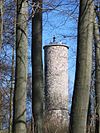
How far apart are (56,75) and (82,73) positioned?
17995 millimetres

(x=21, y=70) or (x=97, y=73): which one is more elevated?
(x=97, y=73)

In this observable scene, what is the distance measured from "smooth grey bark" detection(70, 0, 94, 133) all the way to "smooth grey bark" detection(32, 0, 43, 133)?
1780mm

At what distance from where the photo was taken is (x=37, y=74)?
33.7 ft

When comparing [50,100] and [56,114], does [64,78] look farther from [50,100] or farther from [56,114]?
[56,114]

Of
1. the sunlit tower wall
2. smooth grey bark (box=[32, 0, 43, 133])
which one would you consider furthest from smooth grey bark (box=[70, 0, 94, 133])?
the sunlit tower wall

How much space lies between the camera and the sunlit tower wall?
23.1m

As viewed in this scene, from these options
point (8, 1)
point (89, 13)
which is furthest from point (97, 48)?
point (89, 13)

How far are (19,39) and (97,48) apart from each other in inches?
204

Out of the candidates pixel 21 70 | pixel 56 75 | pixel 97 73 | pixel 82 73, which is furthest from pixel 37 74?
pixel 56 75

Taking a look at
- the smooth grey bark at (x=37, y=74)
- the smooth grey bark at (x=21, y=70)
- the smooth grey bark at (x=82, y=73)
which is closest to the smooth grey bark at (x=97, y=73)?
the smooth grey bark at (x=37, y=74)

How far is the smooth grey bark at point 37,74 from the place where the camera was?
990 centimetres

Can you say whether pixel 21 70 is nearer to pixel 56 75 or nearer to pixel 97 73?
pixel 97 73

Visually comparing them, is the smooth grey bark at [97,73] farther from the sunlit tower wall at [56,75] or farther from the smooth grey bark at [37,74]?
the sunlit tower wall at [56,75]

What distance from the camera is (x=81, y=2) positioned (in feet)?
26.9
